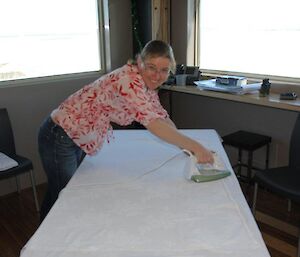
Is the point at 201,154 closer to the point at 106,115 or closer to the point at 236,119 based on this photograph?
the point at 106,115

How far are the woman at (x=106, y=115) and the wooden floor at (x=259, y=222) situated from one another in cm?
61

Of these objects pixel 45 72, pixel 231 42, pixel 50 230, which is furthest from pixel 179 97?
pixel 50 230

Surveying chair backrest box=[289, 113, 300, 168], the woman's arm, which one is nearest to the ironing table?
the woman's arm

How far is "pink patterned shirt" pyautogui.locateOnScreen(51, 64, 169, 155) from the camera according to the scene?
57.7 inches

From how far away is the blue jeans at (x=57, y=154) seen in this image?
1685 millimetres

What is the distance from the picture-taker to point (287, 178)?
213 cm

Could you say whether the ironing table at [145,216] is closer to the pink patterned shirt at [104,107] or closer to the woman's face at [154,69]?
the pink patterned shirt at [104,107]

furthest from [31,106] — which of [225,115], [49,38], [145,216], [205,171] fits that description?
[145,216]

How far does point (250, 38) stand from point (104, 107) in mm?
1870

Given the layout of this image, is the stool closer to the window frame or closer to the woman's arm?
the woman's arm

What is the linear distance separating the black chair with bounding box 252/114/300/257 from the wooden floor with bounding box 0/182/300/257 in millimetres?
370

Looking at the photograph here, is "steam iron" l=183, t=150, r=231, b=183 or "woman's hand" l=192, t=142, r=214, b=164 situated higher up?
"woman's hand" l=192, t=142, r=214, b=164

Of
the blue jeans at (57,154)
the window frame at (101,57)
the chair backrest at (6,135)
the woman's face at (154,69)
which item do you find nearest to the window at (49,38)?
the window frame at (101,57)

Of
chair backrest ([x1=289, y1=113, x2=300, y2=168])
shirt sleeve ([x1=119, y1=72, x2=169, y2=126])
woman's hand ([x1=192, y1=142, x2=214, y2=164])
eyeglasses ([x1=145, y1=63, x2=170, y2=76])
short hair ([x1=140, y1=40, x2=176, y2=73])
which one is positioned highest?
short hair ([x1=140, y1=40, x2=176, y2=73])
